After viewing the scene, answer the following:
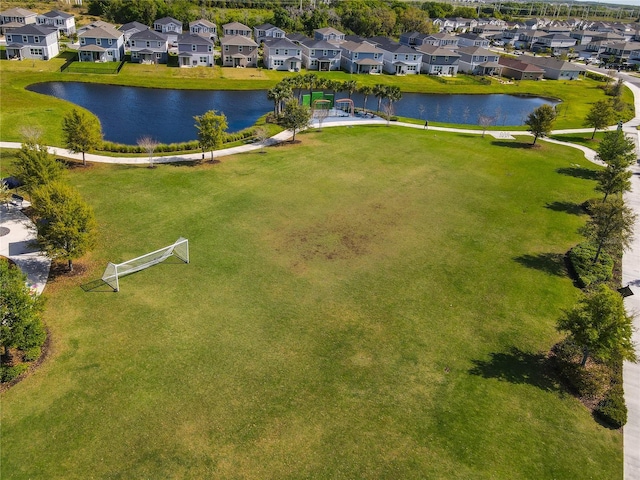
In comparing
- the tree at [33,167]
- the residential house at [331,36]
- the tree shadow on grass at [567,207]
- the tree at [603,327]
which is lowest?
the tree shadow on grass at [567,207]

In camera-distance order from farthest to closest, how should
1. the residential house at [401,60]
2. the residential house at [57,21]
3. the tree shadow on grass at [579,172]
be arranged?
1. the residential house at [57,21]
2. the residential house at [401,60]
3. the tree shadow on grass at [579,172]

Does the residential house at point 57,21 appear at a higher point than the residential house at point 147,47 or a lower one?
higher

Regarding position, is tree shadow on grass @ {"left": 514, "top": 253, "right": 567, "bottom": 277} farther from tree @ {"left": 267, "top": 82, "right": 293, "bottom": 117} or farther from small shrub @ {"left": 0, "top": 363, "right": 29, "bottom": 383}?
tree @ {"left": 267, "top": 82, "right": 293, "bottom": 117}

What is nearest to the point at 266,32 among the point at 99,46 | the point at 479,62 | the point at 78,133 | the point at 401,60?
the point at 401,60

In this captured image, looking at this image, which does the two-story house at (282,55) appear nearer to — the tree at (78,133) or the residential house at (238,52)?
the residential house at (238,52)

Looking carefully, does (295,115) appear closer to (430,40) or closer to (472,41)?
(430,40)

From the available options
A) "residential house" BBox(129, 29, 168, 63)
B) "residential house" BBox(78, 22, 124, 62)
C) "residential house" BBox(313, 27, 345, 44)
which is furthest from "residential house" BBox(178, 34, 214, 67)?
"residential house" BBox(313, 27, 345, 44)

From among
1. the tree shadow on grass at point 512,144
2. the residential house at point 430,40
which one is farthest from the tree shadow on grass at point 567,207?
the residential house at point 430,40

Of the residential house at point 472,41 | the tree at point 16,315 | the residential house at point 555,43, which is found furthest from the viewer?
the residential house at point 555,43
